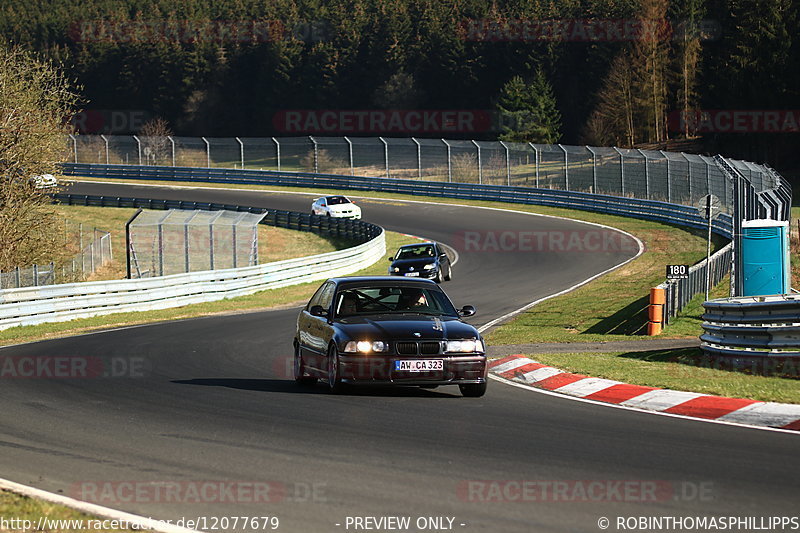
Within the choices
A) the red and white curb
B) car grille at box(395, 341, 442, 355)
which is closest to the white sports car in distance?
the red and white curb

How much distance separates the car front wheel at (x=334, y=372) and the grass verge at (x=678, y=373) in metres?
3.55

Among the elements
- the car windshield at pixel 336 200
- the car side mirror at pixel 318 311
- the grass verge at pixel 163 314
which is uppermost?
the car side mirror at pixel 318 311

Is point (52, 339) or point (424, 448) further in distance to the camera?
point (52, 339)

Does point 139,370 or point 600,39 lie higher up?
point 600,39

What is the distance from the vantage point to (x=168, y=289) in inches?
1203

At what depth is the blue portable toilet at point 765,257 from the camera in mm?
20891

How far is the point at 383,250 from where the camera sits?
142 ft

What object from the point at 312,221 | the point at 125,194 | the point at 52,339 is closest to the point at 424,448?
the point at 52,339

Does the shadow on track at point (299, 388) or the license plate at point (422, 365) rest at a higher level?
the license plate at point (422, 365)

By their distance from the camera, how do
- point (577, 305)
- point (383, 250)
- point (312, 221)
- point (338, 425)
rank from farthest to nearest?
point (312, 221) < point (383, 250) < point (577, 305) < point (338, 425)

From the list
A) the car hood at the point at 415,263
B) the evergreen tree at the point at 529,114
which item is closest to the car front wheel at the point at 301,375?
the car hood at the point at 415,263

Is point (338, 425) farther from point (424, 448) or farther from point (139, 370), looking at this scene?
point (139, 370)

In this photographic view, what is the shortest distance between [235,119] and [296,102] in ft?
27.8

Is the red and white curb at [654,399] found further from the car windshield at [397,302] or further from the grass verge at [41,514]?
the grass verge at [41,514]
